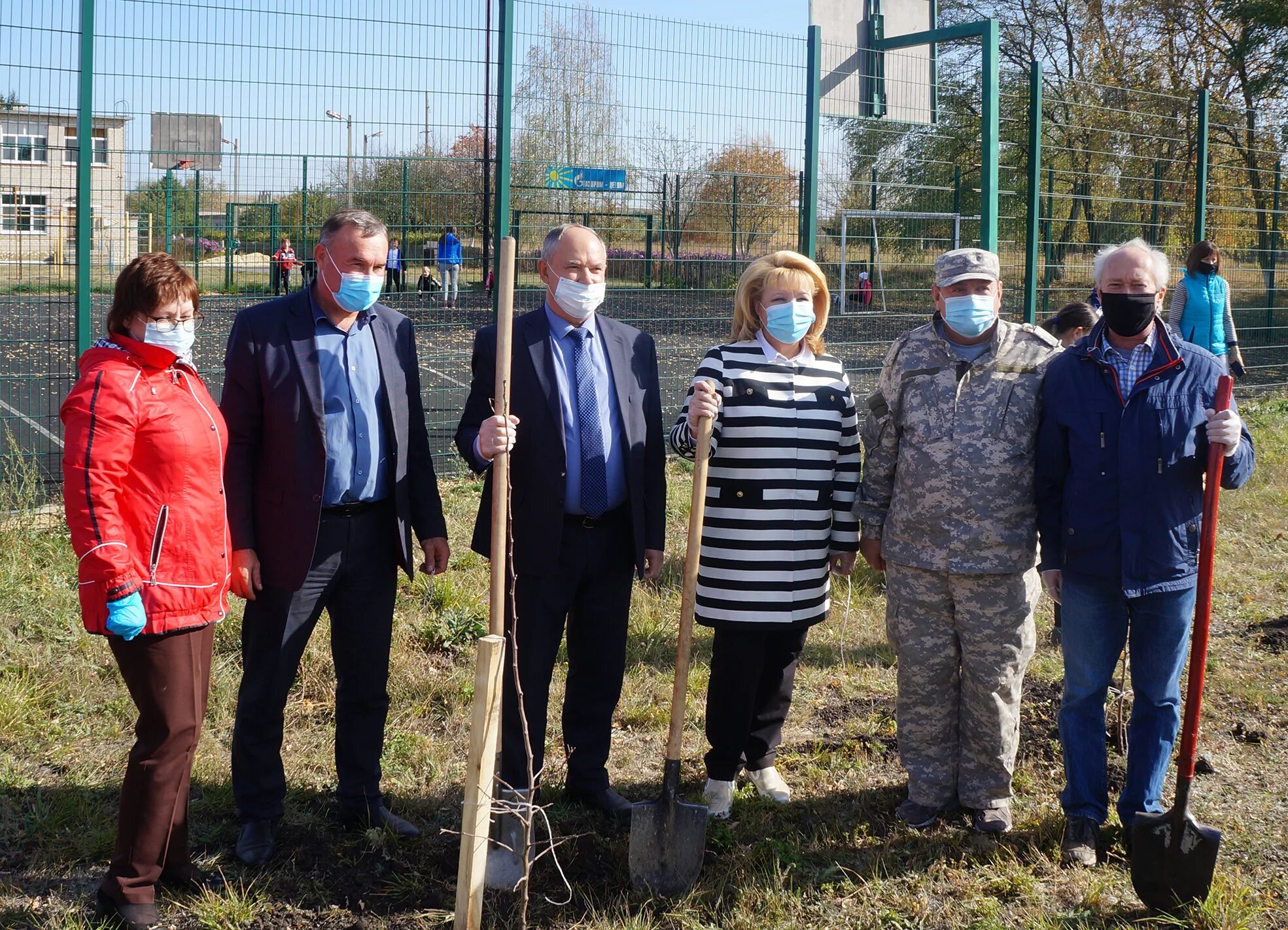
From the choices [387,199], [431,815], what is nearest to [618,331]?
[431,815]

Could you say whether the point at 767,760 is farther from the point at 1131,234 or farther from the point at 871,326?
the point at 1131,234

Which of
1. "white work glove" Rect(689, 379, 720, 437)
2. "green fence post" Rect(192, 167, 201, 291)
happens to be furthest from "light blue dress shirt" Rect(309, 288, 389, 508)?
"green fence post" Rect(192, 167, 201, 291)

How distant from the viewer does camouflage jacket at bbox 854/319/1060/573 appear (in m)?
3.70

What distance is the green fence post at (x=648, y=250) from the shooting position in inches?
309

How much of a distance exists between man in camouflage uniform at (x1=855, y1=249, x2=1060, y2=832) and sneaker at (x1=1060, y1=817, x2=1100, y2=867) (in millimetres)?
202

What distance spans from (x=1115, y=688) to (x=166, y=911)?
3777 mm

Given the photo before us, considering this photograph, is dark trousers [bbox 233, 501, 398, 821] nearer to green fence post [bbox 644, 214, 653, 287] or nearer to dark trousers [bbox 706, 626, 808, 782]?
dark trousers [bbox 706, 626, 808, 782]

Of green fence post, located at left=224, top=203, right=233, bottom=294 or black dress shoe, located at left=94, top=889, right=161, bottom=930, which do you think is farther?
green fence post, located at left=224, top=203, right=233, bottom=294

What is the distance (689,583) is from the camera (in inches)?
136

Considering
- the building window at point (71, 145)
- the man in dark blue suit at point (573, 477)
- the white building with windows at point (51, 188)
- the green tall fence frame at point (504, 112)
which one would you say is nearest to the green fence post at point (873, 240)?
the green tall fence frame at point (504, 112)

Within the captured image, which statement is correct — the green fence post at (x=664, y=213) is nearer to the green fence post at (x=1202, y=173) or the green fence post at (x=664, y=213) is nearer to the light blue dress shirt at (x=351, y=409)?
the light blue dress shirt at (x=351, y=409)

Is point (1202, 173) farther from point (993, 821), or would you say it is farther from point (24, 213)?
point (24, 213)

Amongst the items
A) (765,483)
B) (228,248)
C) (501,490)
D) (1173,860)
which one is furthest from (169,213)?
(1173,860)

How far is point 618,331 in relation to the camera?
3.85 metres
